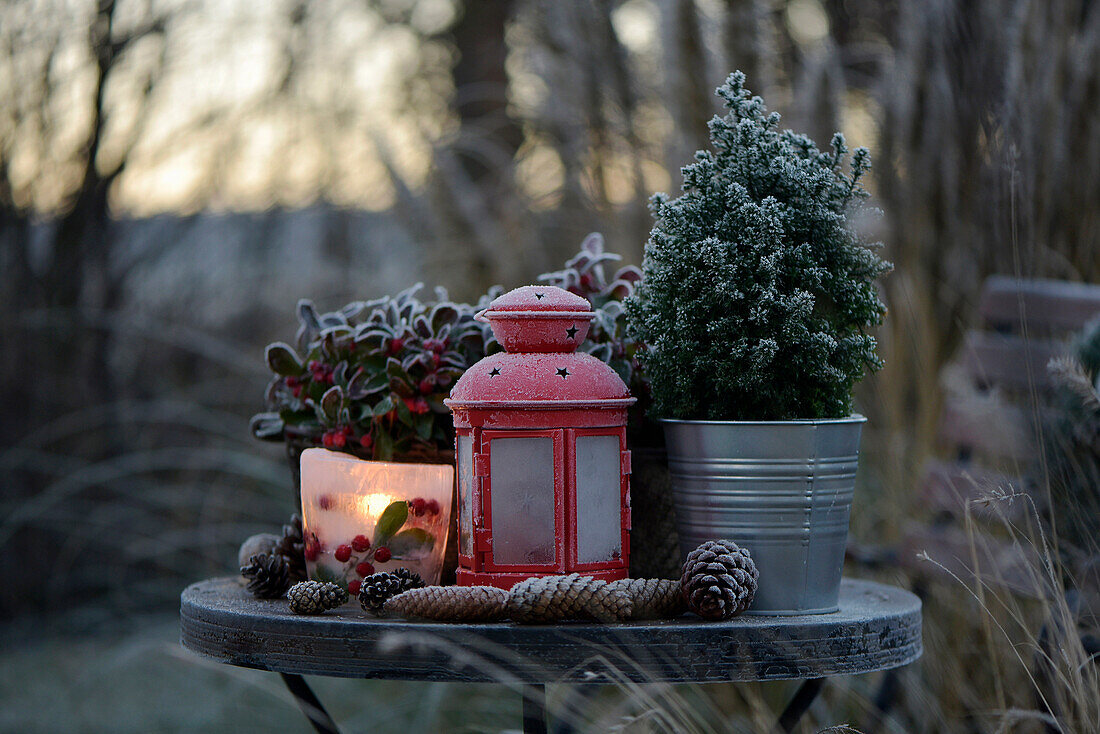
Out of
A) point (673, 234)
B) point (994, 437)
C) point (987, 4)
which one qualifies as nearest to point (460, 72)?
point (987, 4)

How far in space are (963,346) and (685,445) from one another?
118 cm

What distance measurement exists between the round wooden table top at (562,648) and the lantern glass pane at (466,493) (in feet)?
0.34

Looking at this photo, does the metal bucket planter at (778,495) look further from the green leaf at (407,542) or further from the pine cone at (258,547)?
the pine cone at (258,547)

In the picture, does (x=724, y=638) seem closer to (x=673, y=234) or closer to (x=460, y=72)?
(x=673, y=234)

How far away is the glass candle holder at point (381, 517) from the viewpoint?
1.02 m

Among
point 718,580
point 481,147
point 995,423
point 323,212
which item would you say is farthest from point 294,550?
point 323,212

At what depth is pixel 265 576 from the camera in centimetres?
106

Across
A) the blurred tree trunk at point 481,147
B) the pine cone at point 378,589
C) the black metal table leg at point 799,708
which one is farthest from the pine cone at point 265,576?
the blurred tree trunk at point 481,147

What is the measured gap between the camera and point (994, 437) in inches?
59.1

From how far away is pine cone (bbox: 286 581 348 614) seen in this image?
3.06 feet

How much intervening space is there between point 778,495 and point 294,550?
508mm

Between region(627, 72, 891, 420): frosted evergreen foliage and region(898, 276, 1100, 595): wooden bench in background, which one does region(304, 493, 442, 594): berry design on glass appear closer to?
region(627, 72, 891, 420): frosted evergreen foliage

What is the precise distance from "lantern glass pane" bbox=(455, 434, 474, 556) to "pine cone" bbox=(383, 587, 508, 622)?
0.08 m

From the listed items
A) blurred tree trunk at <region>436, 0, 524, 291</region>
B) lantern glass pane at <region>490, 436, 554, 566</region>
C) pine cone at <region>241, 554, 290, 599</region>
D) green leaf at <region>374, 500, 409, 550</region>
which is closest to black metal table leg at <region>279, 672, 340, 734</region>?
pine cone at <region>241, 554, 290, 599</region>
